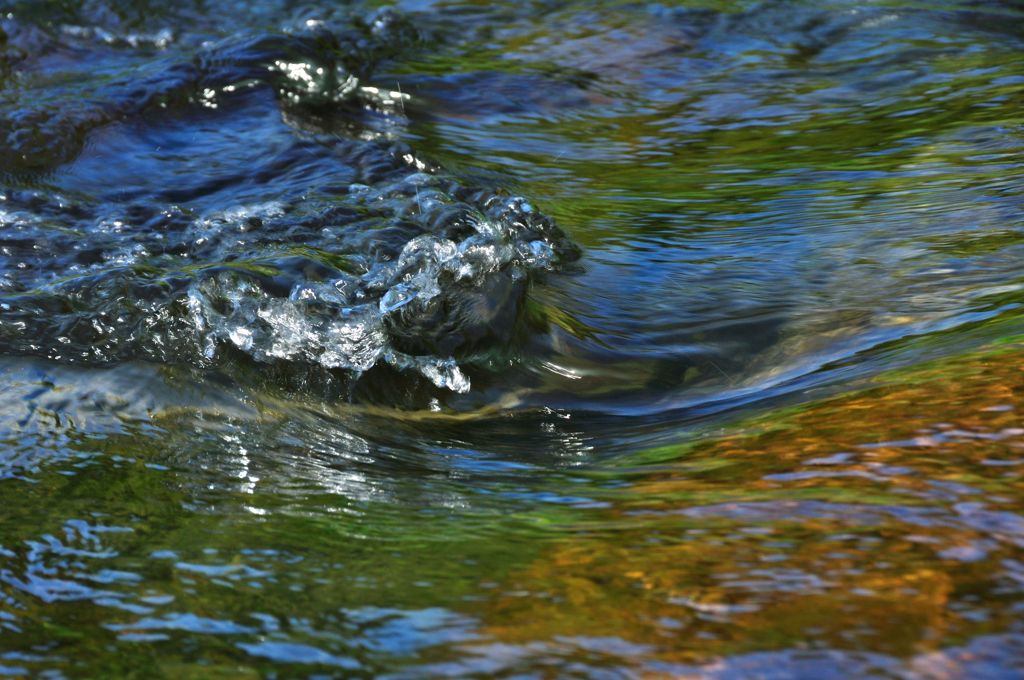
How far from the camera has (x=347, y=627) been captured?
1.84 meters

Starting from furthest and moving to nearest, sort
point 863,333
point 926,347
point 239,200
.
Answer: point 239,200 → point 863,333 → point 926,347

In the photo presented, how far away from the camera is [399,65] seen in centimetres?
638

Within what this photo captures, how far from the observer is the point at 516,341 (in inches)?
140

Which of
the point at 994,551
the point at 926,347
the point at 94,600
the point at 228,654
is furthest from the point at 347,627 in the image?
the point at 926,347

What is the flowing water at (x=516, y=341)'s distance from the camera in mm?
1831

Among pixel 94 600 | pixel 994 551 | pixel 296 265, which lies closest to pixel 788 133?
pixel 296 265

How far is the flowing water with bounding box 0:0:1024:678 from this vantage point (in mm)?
1831

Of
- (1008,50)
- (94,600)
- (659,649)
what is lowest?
(94,600)

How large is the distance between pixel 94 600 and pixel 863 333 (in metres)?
2.16

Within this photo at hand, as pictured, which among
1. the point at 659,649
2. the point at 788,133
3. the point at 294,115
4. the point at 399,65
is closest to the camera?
the point at 659,649

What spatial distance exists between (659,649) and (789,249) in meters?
2.54

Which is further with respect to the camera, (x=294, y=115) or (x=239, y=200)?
(x=294, y=115)

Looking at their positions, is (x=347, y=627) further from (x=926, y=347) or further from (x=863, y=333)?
(x=863, y=333)

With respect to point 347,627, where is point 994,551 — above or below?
above
